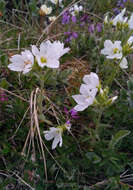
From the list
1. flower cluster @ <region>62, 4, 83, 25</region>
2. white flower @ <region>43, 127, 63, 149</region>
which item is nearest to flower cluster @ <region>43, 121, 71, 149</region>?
white flower @ <region>43, 127, 63, 149</region>

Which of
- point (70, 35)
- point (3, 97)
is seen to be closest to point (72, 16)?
point (70, 35)

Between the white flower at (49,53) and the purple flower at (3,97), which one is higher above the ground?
the white flower at (49,53)

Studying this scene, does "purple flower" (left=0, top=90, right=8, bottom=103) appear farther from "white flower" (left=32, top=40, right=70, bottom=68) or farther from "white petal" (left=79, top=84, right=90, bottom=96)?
"white petal" (left=79, top=84, right=90, bottom=96)

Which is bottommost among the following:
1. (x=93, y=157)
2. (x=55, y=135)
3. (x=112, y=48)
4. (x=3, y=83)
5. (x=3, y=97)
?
(x=93, y=157)

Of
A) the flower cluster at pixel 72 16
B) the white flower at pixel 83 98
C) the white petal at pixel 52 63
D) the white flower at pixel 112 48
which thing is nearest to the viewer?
the white petal at pixel 52 63

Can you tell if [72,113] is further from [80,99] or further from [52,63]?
[52,63]

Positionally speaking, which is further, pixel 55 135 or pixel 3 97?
pixel 3 97

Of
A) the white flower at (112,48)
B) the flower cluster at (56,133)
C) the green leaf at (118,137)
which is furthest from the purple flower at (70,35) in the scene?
the green leaf at (118,137)

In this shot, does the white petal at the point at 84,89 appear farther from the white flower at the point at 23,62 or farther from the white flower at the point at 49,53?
the white flower at the point at 23,62

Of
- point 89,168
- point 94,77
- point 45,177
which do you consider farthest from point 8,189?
point 94,77
